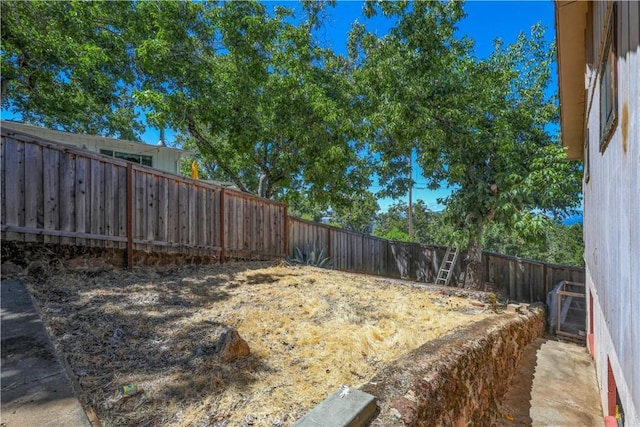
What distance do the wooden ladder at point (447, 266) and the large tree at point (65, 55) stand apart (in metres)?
10.2

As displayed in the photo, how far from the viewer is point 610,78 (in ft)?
7.14

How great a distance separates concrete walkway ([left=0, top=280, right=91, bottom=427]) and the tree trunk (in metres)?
8.92

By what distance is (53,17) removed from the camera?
7203 millimetres

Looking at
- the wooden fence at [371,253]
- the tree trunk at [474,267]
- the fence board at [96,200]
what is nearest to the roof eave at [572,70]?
the tree trunk at [474,267]

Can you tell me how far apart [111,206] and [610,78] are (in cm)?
579

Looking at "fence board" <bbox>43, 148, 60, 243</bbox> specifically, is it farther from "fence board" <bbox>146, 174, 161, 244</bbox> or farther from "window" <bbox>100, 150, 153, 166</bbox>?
"window" <bbox>100, 150, 153, 166</bbox>

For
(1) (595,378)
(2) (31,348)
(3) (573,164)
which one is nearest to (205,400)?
(2) (31,348)

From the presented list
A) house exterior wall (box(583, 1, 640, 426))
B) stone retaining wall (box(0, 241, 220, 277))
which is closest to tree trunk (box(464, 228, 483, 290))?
house exterior wall (box(583, 1, 640, 426))

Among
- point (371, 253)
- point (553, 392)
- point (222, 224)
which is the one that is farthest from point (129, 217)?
point (371, 253)

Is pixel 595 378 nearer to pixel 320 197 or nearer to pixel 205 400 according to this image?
pixel 205 400

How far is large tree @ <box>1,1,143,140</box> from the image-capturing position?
7020mm

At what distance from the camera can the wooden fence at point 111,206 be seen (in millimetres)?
3682

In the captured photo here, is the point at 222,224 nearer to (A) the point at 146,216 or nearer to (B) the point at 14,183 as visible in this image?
(A) the point at 146,216

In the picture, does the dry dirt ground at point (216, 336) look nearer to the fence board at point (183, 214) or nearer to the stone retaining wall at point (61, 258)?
the stone retaining wall at point (61, 258)
